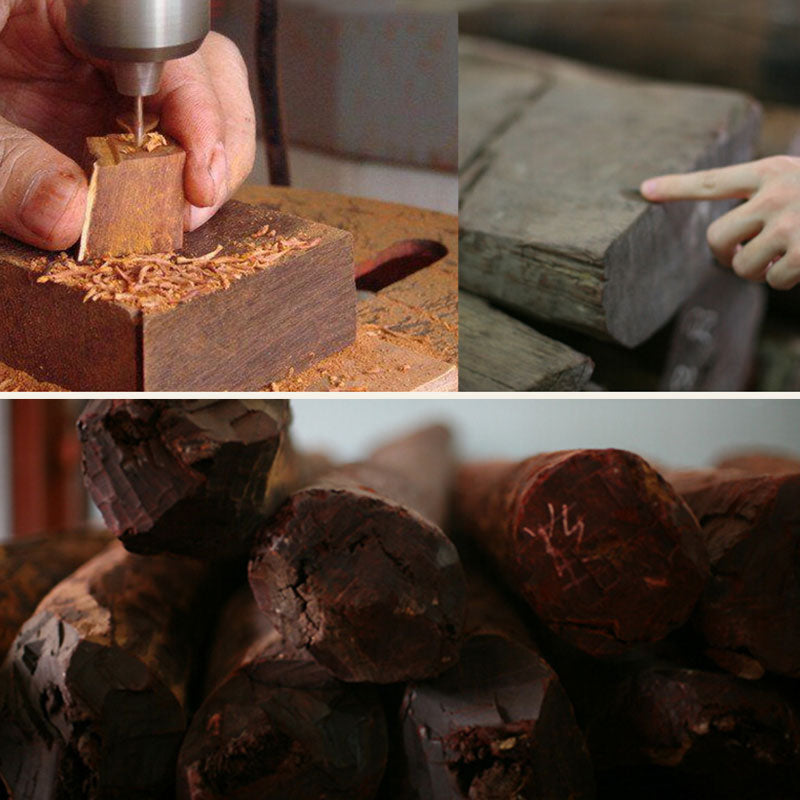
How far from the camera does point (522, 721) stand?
971mm

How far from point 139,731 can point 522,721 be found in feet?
1.20

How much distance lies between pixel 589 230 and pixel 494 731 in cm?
56

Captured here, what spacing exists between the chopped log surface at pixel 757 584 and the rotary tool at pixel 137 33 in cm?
67

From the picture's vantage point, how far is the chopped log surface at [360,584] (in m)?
0.96

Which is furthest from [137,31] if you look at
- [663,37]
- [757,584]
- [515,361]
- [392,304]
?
[663,37]

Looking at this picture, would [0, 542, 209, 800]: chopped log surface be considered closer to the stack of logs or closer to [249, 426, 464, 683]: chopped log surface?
the stack of logs

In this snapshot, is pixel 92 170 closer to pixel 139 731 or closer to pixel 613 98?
pixel 139 731

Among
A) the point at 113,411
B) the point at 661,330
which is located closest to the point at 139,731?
the point at 113,411

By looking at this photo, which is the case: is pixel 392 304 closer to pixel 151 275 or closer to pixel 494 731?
pixel 151 275

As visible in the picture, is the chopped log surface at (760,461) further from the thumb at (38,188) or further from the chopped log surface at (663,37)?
the chopped log surface at (663,37)

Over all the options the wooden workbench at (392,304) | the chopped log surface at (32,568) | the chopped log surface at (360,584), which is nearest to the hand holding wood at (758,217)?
the wooden workbench at (392,304)

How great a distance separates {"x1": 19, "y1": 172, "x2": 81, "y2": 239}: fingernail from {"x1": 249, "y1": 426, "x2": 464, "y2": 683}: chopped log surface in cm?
33

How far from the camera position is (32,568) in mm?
1350

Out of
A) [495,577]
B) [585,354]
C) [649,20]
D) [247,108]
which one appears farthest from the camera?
[649,20]
